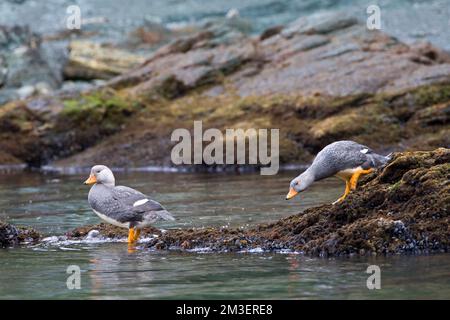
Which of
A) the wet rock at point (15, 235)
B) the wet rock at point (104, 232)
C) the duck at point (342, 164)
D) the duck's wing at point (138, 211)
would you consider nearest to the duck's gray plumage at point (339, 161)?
the duck at point (342, 164)

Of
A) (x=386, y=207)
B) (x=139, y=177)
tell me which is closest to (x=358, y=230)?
(x=386, y=207)

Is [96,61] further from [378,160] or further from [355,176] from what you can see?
[355,176]

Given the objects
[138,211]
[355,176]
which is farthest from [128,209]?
[355,176]

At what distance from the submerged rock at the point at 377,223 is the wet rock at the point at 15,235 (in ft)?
6.08

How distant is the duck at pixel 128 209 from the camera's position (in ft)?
37.1

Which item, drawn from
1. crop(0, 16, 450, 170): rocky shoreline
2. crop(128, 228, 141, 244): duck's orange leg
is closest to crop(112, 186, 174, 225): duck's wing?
crop(128, 228, 141, 244): duck's orange leg

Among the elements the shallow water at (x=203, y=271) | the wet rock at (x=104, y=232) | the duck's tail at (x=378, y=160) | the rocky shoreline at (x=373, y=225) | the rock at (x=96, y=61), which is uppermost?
the rock at (x=96, y=61)

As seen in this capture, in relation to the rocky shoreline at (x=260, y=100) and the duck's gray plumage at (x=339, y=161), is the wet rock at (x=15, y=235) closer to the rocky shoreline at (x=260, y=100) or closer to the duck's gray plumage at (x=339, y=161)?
the duck's gray plumage at (x=339, y=161)

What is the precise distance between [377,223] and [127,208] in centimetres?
327

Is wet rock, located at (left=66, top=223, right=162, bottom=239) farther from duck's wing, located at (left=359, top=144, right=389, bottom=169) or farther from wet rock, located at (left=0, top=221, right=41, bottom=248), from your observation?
duck's wing, located at (left=359, top=144, right=389, bottom=169)

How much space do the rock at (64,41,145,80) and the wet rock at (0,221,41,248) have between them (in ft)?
63.4
